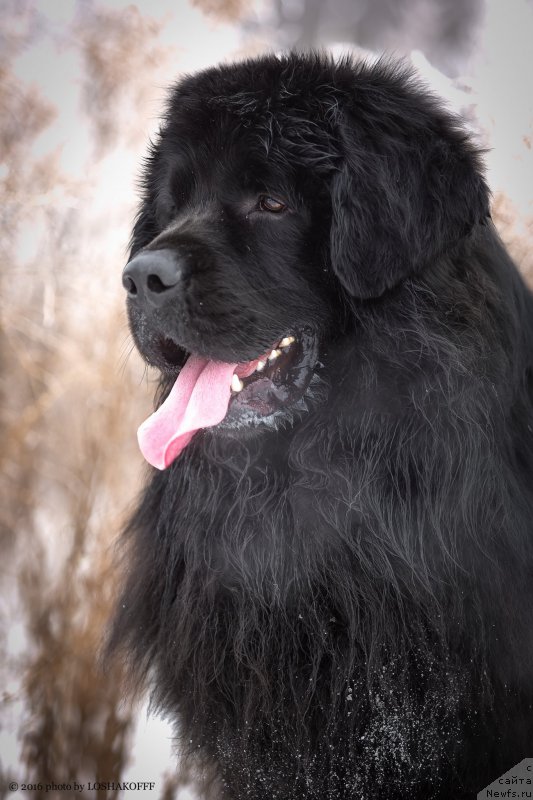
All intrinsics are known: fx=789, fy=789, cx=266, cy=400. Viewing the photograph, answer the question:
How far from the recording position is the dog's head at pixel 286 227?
2.06 m

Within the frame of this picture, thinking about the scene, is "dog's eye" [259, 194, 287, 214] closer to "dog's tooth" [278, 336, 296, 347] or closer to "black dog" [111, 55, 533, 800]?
"black dog" [111, 55, 533, 800]

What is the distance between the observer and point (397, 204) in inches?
81.1

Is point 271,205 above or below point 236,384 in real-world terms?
above

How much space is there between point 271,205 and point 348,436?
0.68 meters

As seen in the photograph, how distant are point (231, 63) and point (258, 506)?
1348 millimetres

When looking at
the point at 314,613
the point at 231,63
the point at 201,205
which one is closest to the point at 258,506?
the point at 314,613

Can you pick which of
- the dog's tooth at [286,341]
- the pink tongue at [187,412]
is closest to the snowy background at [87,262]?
the pink tongue at [187,412]

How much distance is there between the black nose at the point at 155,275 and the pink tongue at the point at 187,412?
0.89ft

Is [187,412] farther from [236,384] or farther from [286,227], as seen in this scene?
[286,227]

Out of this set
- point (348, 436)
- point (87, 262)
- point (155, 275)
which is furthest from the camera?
point (87, 262)

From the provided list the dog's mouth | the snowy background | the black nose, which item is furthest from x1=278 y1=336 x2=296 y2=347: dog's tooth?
the snowy background

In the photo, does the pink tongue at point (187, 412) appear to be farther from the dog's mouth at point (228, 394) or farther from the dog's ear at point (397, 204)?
the dog's ear at point (397, 204)

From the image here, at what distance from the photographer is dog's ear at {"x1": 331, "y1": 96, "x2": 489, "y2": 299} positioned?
2.05 meters

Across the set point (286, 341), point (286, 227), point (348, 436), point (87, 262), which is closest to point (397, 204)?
point (286, 227)
